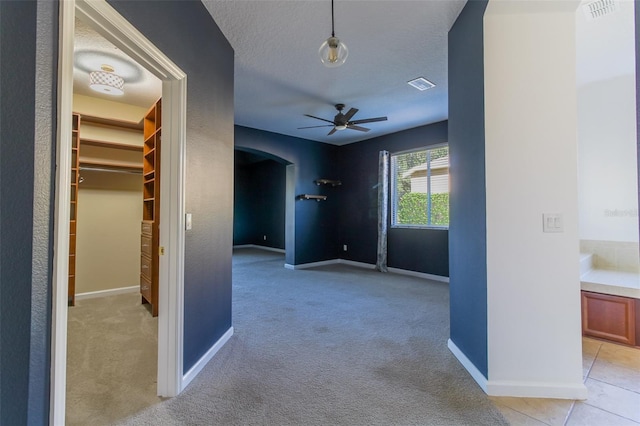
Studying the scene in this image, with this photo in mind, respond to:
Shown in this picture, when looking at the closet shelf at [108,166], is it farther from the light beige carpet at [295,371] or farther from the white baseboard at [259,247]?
the white baseboard at [259,247]

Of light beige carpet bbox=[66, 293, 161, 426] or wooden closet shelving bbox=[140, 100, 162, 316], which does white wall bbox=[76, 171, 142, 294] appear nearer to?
light beige carpet bbox=[66, 293, 161, 426]

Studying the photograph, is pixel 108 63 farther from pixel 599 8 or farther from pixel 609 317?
pixel 609 317

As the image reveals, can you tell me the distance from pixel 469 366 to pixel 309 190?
467 centimetres

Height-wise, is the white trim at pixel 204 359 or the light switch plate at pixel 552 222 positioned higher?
the light switch plate at pixel 552 222

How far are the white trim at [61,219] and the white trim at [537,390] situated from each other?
2.27 m

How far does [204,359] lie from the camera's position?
7.13 feet

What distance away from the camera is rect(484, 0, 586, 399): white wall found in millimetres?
1842

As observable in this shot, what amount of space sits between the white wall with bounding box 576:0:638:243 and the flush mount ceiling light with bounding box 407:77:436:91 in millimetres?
1378

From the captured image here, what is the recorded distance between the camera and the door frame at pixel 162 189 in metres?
1.03

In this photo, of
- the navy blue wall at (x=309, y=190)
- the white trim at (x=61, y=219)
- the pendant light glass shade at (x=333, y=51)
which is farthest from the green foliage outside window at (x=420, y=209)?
the white trim at (x=61, y=219)

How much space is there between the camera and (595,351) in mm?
2461

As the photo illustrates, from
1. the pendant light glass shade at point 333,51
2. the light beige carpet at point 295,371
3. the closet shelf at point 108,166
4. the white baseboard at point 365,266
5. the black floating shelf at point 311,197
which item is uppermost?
the pendant light glass shade at point 333,51

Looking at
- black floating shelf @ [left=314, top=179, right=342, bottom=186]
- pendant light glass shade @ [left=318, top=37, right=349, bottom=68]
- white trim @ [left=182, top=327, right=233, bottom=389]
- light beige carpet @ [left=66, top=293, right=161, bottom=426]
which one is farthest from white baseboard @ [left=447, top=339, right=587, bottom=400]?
black floating shelf @ [left=314, top=179, right=342, bottom=186]

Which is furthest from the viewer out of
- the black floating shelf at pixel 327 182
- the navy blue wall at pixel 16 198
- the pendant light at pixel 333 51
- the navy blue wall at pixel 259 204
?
the navy blue wall at pixel 259 204
